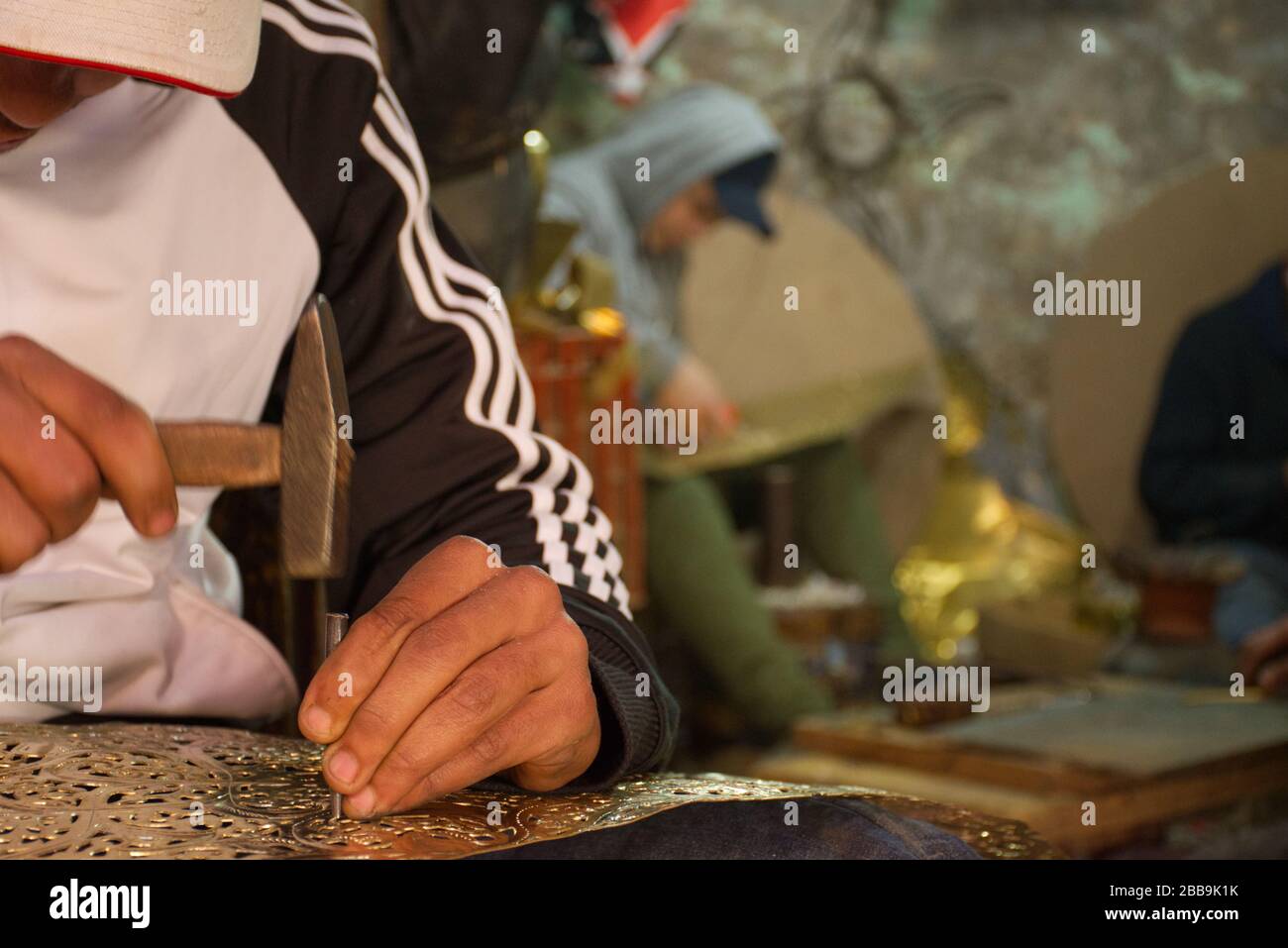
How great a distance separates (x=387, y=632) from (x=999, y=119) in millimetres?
4360

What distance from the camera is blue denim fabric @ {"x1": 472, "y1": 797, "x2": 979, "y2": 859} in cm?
83

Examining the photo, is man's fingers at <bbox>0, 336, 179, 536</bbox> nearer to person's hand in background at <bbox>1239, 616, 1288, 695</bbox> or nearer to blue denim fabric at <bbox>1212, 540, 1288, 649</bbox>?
person's hand in background at <bbox>1239, 616, 1288, 695</bbox>

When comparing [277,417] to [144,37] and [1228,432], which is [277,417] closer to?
[144,37]

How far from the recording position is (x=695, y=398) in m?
3.81

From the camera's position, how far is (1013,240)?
481 centimetres

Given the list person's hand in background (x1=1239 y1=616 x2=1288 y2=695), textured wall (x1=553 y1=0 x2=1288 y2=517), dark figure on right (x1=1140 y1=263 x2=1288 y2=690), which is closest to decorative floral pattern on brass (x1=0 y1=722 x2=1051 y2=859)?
person's hand in background (x1=1239 y1=616 x2=1288 y2=695)

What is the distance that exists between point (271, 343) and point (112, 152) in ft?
0.64

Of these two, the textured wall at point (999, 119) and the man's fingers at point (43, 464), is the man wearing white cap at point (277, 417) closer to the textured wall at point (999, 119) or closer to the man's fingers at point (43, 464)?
the man's fingers at point (43, 464)

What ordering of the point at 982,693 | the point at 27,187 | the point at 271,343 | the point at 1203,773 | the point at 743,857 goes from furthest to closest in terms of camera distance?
the point at 982,693
the point at 1203,773
the point at 271,343
the point at 27,187
the point at 743,857

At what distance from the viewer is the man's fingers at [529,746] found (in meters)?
0.83

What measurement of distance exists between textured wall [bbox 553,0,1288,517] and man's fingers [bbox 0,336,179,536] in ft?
12.6
